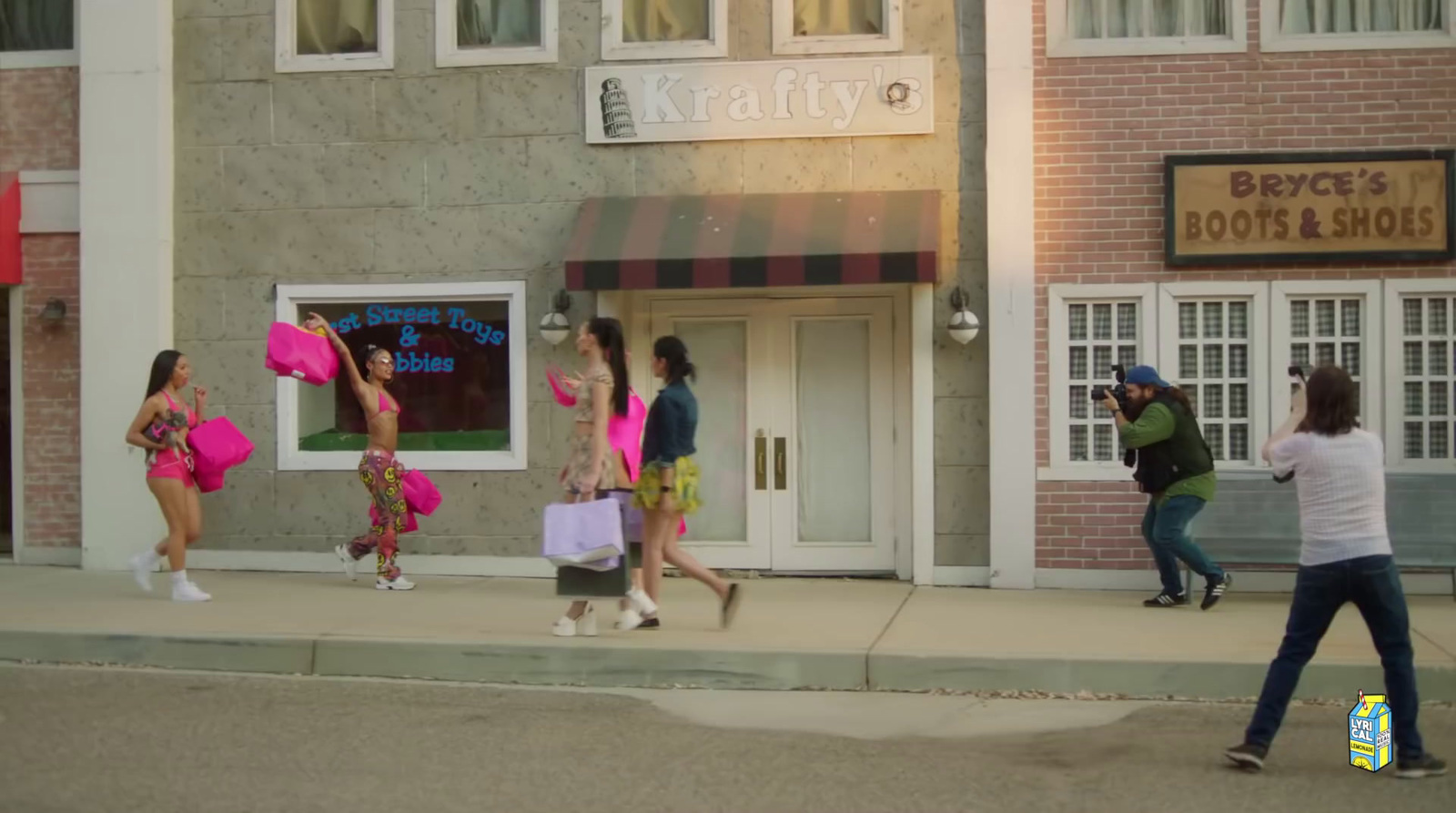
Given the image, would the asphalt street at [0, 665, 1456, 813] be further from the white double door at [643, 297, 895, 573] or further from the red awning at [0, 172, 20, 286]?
the red awning at [0, 172, 20, 286]

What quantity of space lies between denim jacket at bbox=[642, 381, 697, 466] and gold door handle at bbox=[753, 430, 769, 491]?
120 inches

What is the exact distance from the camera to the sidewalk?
27.0ft

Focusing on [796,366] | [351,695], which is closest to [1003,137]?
[796,366]

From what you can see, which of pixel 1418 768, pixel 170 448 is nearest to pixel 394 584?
pixel 170 448

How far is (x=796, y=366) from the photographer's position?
39.7 feet

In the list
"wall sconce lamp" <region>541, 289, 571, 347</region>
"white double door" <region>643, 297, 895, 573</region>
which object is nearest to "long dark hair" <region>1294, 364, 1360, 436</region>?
"white double door" <region>643, 297, 895, 573</region>

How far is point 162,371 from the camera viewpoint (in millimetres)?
10211

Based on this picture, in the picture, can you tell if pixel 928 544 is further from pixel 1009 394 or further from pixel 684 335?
pixel 684 335

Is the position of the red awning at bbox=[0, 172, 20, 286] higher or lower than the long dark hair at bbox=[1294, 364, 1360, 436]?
higher

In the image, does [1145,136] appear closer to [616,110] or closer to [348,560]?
[616,110]

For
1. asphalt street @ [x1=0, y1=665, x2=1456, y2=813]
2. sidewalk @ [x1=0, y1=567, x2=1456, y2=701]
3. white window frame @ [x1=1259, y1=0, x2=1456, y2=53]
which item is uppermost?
white window frame @ [x1=1259, y1=0, x2=1456, y2=53]

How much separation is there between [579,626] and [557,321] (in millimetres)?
3323

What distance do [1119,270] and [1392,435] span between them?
2217mm

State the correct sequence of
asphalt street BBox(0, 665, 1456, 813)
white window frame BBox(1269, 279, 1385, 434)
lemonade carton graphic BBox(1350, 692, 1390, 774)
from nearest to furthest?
1. asphalt street BBox(0, 665, 1456, 813)
2. lemonade carton graphic BBox(1350, 692, 1390, 774)
3. white window frame BBox(1269, 279, 1385, 434)
